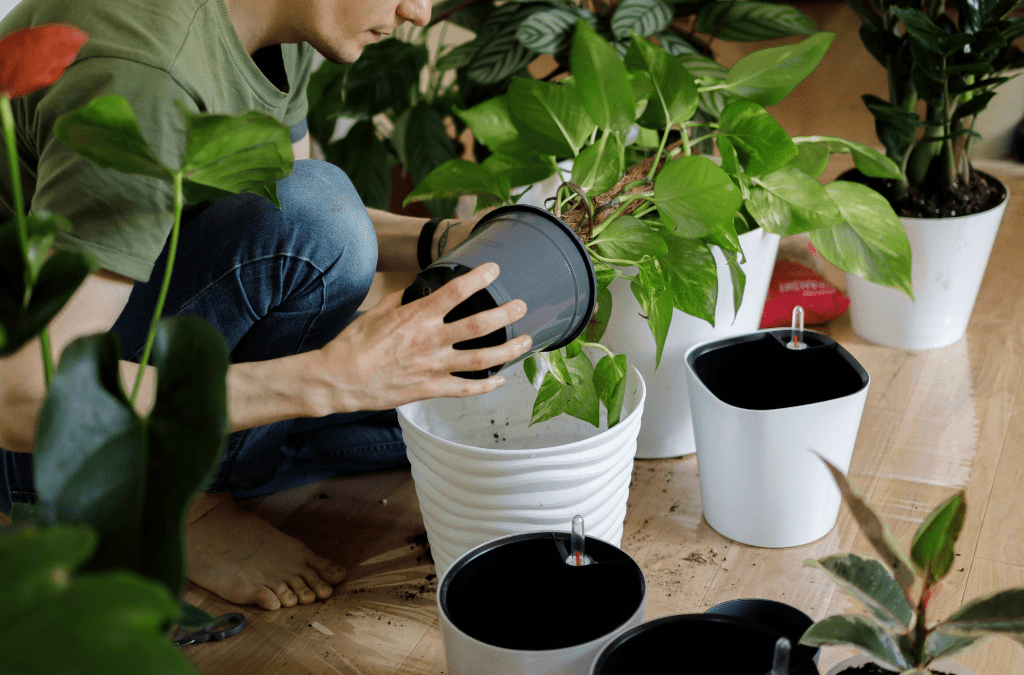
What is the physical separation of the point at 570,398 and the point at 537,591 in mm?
229

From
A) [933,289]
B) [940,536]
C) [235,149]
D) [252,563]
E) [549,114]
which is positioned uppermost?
[235,149]

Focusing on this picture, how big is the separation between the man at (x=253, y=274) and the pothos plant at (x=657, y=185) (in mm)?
→ 152

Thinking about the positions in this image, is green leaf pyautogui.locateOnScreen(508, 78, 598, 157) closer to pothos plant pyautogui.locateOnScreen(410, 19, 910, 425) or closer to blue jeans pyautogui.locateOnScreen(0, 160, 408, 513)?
pothos plant pyautogui.locateOnScreen(410, 19, 910, 425)

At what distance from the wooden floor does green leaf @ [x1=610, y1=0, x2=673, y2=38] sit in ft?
2.05

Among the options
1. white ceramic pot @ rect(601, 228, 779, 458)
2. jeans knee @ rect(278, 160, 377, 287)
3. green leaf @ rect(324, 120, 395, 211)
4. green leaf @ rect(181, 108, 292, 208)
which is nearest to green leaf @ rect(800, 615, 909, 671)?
green leaf @ rect(181, 108, 292, 208)

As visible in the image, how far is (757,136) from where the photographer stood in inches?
38.9

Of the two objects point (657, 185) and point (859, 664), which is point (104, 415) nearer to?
point (859, 664)

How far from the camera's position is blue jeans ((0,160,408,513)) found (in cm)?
96

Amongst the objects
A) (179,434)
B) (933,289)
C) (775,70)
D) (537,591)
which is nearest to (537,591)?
(537,591)

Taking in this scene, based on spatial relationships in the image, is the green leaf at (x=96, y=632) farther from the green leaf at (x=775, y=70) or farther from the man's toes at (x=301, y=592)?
the green leaf at (x=775, y=70)

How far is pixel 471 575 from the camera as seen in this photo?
75 cm

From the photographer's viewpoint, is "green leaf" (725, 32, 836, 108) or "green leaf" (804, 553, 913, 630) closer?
"green leaf" (804, 553, 913, 630)

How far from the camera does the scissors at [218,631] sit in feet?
2.96

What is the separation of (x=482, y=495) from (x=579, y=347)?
0.21m
